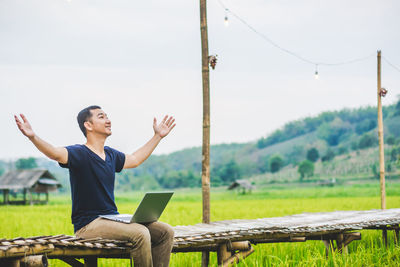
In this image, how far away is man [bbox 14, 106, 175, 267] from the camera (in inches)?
134

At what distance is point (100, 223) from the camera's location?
11.5 ft

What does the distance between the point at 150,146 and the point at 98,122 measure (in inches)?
22.8

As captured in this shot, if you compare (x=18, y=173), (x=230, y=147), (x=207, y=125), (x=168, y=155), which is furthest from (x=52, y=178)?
(x=230, y=147)

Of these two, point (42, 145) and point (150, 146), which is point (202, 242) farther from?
point (42, 145)

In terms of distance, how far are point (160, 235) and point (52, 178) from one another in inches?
1096

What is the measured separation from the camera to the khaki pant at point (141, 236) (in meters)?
3.39

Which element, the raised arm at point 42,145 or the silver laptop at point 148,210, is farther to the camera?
the silver laptop at point 148,210

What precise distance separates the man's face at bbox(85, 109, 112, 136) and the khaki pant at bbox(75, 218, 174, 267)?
2.29 feet

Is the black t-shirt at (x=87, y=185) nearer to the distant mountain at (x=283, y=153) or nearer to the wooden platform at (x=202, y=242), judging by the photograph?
the wooden platform at (x=202, y=242)

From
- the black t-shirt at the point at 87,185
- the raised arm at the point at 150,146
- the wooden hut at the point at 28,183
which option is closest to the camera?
the black t-shirt at the point at 87,185

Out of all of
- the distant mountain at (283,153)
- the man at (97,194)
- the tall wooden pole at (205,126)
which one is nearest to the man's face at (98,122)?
the man at (97,194)

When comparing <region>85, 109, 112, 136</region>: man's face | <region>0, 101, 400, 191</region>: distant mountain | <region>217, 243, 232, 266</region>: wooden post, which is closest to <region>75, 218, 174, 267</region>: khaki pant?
<region>85, 109, 112, 136</region>: man's face

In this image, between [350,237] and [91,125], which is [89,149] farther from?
[350,237]

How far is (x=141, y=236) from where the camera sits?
338 cm
